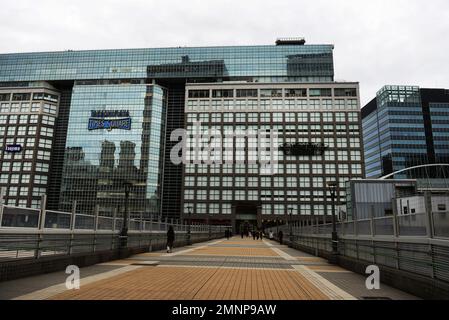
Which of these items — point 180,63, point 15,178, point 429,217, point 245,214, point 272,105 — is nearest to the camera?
point 429,217

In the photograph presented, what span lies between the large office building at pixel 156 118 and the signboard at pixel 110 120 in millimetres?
315

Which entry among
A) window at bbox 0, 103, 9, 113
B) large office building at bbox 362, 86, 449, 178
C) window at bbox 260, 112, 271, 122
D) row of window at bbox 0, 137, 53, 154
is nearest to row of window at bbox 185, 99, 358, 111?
window at bbox 260, 112, 271, 122

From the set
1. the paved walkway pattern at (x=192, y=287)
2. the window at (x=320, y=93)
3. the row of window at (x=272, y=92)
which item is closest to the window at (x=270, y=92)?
the row of window at (x=272, y=92)

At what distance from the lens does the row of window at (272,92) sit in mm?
104000

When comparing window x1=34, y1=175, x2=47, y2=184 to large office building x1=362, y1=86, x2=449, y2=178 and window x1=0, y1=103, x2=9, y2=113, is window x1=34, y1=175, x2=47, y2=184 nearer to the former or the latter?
window x1=0, y1=103, x2=9, y2=113

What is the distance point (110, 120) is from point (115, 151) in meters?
9.79

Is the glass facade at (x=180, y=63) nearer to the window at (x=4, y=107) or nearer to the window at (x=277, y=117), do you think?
the window at (x=4, y=107)

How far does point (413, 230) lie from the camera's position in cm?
862

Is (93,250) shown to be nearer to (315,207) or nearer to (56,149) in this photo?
(315,207)

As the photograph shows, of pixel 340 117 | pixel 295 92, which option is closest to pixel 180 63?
pixel 295 92

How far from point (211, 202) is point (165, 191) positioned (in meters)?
16.8

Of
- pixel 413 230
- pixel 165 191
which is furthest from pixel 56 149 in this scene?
pixel 413 230

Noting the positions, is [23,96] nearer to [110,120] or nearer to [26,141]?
[26,141]

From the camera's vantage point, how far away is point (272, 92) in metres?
106
